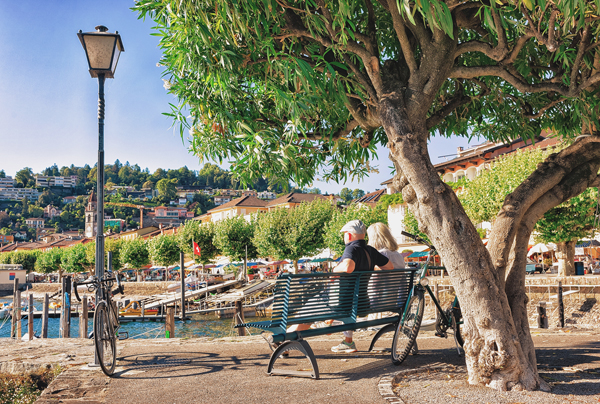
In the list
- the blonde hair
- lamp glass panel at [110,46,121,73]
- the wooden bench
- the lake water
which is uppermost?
lamp glass panel at [110,46,121,73]

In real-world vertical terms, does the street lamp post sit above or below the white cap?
above

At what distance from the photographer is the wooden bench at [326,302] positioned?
5008 mm

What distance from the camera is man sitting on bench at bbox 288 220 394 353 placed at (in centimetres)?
585

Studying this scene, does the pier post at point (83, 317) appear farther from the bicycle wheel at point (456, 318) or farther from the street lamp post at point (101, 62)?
the bicycle wheel at point (456, 318)

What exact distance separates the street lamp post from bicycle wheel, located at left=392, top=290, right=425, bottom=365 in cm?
372

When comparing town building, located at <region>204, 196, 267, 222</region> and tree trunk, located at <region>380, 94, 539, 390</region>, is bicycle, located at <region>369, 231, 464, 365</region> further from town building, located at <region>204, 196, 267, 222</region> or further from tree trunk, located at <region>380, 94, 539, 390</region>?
town building, located at <region>204, 196, 267, 222</region>

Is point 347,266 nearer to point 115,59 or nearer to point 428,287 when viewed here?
point 428,287

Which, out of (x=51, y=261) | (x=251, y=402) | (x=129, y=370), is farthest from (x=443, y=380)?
(x=51, y=261)

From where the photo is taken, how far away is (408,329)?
5.56 metres

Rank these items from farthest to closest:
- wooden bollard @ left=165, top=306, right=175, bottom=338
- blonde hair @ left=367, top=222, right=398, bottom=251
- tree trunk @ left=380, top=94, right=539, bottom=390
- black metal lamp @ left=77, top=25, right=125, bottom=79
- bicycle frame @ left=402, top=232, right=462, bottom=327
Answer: wooden bollard @ left=165, top=306, right=175, bottom=338 < blonde hair @ left=367, top=222, right=398, bottom=251 < black metal lamp @ left=77, top=25, right=125, bottom=79 < bicycle frame @ left=402, top=232, right=462, bottom=327 < tree trunk @ left=380, top=94, right=539, bottom=390

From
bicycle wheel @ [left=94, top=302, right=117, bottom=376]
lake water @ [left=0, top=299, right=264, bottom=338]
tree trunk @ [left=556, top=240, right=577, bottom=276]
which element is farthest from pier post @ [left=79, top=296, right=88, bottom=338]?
tree trunk @ [left=556, top=240, right=577, bottom=276]

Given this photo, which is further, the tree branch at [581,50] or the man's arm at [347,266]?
the man's arm at [347,266]

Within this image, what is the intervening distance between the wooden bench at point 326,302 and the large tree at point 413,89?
116cm

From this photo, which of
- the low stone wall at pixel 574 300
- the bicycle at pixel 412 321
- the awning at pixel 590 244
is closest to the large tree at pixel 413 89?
the bicycle at pixel 412 321
